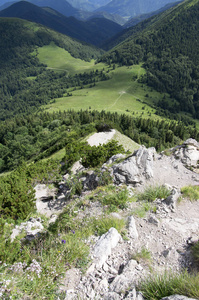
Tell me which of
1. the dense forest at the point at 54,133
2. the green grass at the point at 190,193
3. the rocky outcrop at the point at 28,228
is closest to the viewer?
the green grass at the point at 190,193

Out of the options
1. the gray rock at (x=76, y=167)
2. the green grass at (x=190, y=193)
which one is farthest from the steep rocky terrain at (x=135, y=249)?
the gray rock at (x=76, y=167)

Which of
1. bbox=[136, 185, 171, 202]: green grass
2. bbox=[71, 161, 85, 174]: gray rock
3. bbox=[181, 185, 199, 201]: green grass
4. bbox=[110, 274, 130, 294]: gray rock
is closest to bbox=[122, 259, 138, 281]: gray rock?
bbox=[110, 274, 130, 294]: gray rock

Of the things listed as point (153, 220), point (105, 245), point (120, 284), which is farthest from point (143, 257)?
point (153, 220)

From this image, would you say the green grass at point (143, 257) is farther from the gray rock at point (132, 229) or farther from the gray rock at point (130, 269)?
the gray rock at point (132, 229)

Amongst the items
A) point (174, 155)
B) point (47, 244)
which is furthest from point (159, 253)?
point (174, 155)

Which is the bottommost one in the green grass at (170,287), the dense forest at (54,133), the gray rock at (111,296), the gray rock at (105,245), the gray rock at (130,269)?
the dense forest at (54,133)

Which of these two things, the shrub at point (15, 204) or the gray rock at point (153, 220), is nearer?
the gray rock at point (153, 220)

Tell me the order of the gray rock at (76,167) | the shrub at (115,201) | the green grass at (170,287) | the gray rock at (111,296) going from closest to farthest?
1. the green grass at (170,287)
2. the gray rock at (111,296)
3. the shrub at (115,201)
4. the gray rock at (76,167)
